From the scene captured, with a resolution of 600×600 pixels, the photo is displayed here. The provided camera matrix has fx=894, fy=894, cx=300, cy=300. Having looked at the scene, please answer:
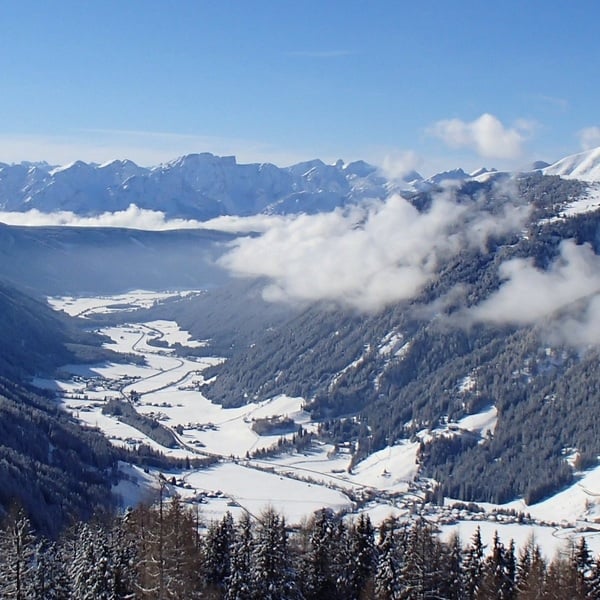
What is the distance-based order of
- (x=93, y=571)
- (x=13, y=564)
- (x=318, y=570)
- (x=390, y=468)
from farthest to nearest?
(x=390, y=468), (x=318, y=570), (x=93, y=571), (x=13, y=564)

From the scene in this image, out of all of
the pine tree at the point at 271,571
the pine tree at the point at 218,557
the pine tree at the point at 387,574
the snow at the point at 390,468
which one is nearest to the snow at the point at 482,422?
the snow at the point at 390,468

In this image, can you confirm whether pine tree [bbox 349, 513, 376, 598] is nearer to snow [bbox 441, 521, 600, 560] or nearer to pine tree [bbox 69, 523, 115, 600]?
pine tree [bbox 69, 523, 115, 600]

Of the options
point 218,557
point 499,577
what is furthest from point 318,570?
point 499,577

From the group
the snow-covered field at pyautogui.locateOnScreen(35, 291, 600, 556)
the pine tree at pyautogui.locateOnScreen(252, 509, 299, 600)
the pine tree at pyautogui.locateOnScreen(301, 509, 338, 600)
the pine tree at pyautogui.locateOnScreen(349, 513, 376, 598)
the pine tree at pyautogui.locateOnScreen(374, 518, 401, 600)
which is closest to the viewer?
the pine tree at pyautogui.locateOnScreen(252, 509, 299, 600)

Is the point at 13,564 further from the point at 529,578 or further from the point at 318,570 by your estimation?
the point at 529,578

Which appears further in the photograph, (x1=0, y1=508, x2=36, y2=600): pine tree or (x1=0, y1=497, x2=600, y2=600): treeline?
(x1=0, y1=497, x2=600, y2=600): treeline

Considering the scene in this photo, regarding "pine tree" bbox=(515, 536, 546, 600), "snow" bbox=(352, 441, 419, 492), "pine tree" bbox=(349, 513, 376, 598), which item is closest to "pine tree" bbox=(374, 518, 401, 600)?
"pine tree" bbox=(349, 513, 376, 598)

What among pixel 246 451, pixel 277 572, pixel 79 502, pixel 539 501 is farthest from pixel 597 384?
pixel 277 572

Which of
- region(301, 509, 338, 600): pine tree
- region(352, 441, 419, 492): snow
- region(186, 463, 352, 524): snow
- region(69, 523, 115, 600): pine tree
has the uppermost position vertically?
region(69, 523, 115, 600): pine tree

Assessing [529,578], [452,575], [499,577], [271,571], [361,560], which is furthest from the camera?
[452,575]

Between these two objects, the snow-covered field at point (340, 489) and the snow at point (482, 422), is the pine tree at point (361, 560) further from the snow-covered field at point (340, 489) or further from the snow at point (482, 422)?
the snow at point (482, 422)
